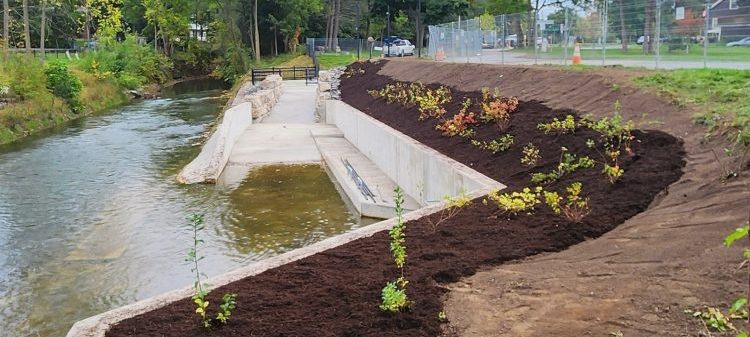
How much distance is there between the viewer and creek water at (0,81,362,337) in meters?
8.31

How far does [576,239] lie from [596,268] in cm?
102

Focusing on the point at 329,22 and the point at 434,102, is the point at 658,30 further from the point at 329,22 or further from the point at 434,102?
the point at 329,22

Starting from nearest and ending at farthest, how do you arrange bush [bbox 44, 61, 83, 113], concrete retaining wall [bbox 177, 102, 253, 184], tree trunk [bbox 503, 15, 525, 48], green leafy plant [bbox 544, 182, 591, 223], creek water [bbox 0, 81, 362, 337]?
1. green leafy plant [bbox 544, 182, 591, 223]
2. creek water [bbox 0, 81, 362, 337]
3. concrete retaining wall [bbox 177, 102, 253, 184]
4. tree trunk [bbox 503, 15, 525, 48]
5. bush [bbox 44, 61, 83, 113]

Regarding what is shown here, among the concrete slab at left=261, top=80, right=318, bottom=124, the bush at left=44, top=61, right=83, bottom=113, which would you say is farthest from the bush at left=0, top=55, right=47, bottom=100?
the concrete slab at left=261, top=80, right=318, bottom=124

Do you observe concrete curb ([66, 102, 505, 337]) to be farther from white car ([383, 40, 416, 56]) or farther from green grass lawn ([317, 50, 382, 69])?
white car ([383, 40, 416, 56])

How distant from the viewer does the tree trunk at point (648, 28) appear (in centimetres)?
1462

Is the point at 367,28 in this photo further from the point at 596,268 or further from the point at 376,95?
the point at 596,268

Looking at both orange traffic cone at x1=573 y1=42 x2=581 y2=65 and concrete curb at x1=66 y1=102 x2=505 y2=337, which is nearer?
concrete curb at x1=66 y1=102 x2=505 y2=337

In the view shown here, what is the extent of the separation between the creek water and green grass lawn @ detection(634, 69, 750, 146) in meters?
5.54

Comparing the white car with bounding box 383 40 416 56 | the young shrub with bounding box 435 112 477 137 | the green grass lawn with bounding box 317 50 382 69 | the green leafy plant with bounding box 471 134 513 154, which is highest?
the white car with bounding box 383 40 416 56

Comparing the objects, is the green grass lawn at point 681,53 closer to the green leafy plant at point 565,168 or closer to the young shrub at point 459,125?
the young shrub at point 459,125

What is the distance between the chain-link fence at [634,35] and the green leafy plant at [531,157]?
558 centimetres

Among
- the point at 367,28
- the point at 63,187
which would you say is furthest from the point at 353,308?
the point at 367,28

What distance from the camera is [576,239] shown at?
5.83 meters
